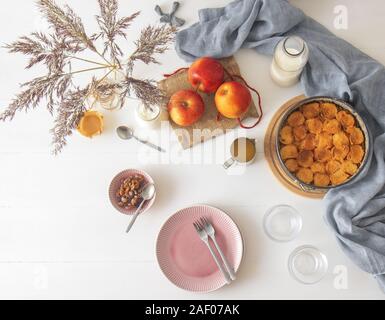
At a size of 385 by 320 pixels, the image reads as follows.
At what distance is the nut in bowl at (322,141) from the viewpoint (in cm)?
91

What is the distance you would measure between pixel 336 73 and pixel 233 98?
0.26 m

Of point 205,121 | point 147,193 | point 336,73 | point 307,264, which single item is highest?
point 336,73

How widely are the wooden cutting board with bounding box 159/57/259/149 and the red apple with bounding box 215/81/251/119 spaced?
46 mm

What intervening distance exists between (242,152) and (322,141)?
0.18m

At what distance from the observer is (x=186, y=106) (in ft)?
3.14

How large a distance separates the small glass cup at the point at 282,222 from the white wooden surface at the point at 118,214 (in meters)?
0.02

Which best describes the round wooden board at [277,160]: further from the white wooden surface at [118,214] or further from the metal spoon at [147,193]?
Answer: the metal spoon at [147,193]

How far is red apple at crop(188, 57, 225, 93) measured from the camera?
3.14 ft

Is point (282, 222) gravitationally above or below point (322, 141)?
below

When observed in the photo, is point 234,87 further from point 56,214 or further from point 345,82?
point 56,214

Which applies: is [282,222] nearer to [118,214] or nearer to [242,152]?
[242,152]

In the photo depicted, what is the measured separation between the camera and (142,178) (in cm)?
98

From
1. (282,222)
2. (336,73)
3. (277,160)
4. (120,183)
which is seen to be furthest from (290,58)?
(120,183)

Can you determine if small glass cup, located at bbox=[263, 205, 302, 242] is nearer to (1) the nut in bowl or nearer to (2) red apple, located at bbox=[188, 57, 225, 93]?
(1) the nut in bowl
